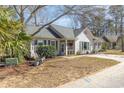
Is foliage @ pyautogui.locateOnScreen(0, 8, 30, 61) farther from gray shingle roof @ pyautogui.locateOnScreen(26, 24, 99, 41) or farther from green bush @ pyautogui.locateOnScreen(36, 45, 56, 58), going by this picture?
gray shingle roof @ pyautogui.locateOnScreen(26, 24, 99, 41)

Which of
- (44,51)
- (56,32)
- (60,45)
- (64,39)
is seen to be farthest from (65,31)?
(44,51)

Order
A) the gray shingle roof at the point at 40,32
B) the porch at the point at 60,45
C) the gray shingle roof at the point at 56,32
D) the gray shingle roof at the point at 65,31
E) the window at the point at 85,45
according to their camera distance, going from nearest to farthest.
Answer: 1. the porch at the point at 60,45
2. the gray shingle roof at the point at 40,32
3. the gray shingle roof at the point at 56,32
4. the gray shingle roof at the point at 65,31
5. the window at the point at 85,45

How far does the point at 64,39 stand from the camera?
30797mm

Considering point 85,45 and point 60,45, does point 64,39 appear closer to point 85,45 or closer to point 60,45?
point 60,45

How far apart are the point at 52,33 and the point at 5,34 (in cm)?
1990

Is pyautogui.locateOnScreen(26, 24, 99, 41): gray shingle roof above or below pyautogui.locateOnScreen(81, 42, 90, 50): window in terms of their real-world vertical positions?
above

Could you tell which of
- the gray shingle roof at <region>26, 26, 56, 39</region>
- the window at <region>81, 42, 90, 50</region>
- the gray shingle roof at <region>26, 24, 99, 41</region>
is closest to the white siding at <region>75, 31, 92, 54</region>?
the window at <region>81, 42, 90, 50</region>

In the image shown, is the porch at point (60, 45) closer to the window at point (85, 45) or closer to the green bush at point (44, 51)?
the green bush at point (44, 51)

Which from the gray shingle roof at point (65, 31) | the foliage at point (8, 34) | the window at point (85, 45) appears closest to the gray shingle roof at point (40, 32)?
the gray shingle roof at point (65, 31)

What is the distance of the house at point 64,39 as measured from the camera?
90.6ft

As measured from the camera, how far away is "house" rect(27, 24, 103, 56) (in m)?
27.6

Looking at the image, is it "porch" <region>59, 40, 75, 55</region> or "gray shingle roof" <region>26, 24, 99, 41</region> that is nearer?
"gray shingle roof" <region>26, 24, 99, 41</region>
